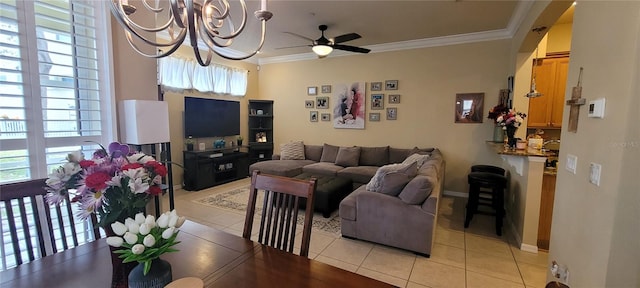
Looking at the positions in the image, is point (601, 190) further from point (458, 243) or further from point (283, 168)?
point (283, 168)

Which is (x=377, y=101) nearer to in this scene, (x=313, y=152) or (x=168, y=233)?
(x=313, y=152)

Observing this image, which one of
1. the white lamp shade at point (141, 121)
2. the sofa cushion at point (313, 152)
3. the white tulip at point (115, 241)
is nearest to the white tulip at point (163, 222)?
the white tulip at point (115, 241)

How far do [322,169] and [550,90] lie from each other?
3553mm

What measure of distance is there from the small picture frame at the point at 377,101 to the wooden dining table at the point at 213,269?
4.42m

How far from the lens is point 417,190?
2604mm

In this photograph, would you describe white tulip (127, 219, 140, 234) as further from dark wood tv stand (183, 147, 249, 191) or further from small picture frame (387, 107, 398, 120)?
small picture frame (387, 107, 398, 120)

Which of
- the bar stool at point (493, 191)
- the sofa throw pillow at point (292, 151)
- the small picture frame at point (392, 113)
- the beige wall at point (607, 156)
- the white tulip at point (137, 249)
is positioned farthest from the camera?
the sofa throw pillow at point (292, 151)

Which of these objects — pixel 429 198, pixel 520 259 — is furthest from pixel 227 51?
pixel 520 259

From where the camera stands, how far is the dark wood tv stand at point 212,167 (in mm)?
4895

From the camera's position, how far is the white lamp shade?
2145 mm

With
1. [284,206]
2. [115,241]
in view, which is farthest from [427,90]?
[115,241]

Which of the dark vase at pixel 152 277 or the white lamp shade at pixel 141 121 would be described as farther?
the white lamp shade at pixel 141 121

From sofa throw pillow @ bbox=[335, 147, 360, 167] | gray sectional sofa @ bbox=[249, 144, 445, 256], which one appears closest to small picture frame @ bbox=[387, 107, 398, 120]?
sofa throw pillow @ bbox=[335, 147, 360, 167]

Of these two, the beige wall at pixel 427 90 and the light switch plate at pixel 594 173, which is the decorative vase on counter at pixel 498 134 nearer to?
the beige wall at pixel 427 90
